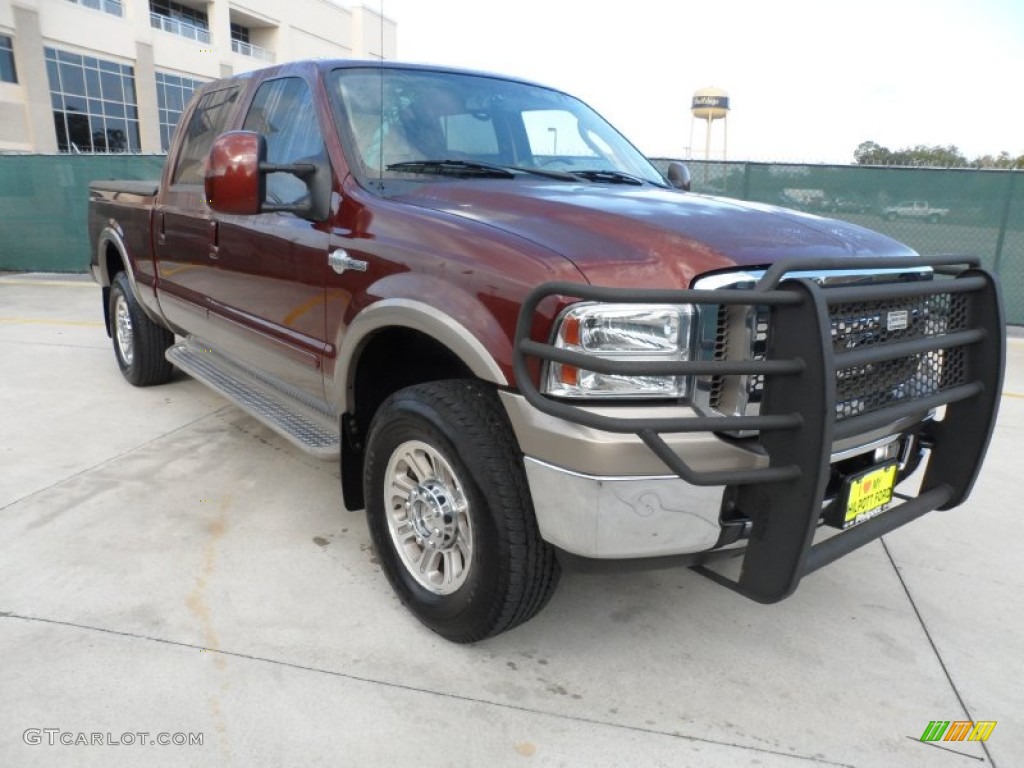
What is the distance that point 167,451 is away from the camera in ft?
14.4

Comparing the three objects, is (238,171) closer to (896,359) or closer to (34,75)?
(896,359)

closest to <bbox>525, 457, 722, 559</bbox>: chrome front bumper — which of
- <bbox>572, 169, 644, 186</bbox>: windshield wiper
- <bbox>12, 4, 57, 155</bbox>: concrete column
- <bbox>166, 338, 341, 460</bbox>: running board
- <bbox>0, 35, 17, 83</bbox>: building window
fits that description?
<bbox>166, 338, 341, 460</bbox>: running board

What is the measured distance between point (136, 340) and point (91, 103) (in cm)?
3516

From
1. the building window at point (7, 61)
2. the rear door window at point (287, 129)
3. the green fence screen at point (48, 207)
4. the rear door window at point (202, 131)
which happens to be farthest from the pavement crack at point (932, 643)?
the building window at point (7, 61)

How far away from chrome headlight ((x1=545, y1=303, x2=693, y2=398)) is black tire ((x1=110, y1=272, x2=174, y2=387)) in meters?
4.27

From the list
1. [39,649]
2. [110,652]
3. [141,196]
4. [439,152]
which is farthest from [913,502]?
[141,196]

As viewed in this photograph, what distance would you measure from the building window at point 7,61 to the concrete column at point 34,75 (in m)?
0.15

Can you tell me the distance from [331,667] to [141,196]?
3.76m

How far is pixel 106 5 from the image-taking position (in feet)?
114

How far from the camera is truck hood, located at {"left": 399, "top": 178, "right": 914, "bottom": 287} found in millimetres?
2109

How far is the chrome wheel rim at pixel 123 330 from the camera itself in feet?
18.5

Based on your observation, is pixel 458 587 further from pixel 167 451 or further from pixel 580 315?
pixel 167 451

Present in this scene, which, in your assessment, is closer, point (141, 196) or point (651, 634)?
point (651, 634)

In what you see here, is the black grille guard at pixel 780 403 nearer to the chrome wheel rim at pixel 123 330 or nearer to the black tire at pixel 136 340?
the black tire at pixel 136 340
